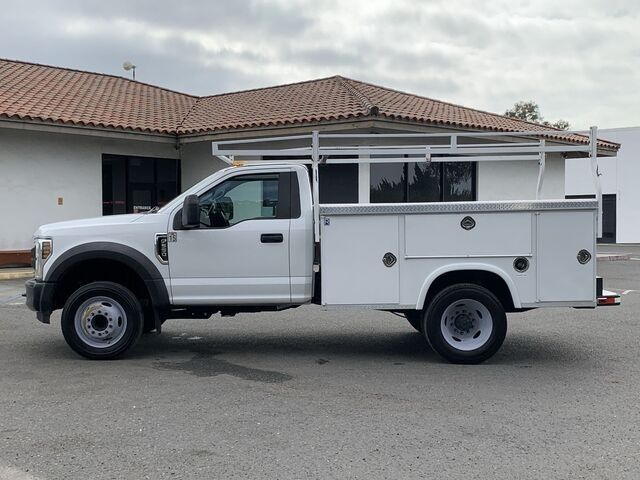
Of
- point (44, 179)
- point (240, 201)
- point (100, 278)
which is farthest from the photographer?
point (44, 179)

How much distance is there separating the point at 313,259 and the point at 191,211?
1389 millimetres

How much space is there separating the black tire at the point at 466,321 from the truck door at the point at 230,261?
158cm

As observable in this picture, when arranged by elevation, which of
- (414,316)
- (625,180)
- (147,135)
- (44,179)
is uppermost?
(147,135)

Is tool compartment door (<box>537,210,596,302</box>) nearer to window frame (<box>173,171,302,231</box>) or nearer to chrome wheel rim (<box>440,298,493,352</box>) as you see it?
chrome wheel rim (<box>440,298,493,352</box>)

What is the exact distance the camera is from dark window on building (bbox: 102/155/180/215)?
56.6ft

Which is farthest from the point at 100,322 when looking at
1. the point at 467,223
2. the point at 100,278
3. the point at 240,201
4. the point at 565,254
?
the point at 565,254

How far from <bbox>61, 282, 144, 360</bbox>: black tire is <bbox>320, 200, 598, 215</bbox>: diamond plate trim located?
2.32 meters

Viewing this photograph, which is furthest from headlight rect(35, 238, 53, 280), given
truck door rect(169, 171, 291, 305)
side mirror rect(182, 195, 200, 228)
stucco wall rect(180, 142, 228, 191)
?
stucco wall rect(180, 142, 228, 191)

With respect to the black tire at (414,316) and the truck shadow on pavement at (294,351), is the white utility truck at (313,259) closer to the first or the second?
the truck shadow on pavement at (294,351)

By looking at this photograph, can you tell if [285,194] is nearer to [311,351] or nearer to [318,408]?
[311,351]

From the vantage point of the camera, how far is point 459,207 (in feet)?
21.9

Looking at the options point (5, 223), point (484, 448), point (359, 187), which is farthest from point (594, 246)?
point (5, 223)

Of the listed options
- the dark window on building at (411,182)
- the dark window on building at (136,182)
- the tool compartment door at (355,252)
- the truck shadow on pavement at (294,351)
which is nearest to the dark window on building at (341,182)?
the dark window on building at (411,182)

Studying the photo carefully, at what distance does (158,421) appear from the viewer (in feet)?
16.5
